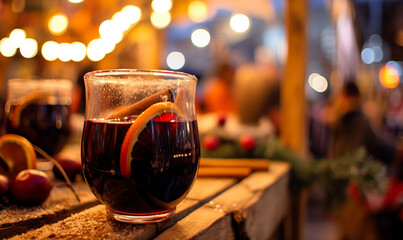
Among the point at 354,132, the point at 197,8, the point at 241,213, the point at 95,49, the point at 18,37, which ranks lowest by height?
the point at 354,132

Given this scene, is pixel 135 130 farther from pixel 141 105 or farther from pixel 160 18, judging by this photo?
pixel 160 18

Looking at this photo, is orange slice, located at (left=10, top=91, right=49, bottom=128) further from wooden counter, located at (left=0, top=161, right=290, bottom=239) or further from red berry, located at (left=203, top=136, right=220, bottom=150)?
red berry, located at (left=203, top=136, right=220, bottom=150)

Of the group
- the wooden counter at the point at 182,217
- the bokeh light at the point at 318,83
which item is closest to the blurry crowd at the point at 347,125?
the wooden counter at the point at 182,217

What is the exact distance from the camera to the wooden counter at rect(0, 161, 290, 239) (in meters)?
0.68

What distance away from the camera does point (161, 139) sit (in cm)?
69

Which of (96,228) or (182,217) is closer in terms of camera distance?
(96,228)

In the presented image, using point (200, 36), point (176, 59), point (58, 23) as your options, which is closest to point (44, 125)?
point (58, 23)

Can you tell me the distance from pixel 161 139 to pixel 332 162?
118cm

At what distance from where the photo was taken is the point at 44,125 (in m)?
1.18

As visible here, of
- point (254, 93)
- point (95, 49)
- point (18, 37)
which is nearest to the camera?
point (254, 93)

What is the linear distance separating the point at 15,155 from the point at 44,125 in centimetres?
27

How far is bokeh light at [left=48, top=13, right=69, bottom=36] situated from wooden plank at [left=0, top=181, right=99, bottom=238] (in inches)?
126

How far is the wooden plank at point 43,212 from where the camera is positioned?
70cm

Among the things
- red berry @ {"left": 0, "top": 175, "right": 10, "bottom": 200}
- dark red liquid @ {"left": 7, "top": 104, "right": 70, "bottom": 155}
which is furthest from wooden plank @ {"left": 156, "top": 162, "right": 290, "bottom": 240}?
dark red liquid @ {"left": 7, "top": 104, "right": 70, "bottom": 155}
